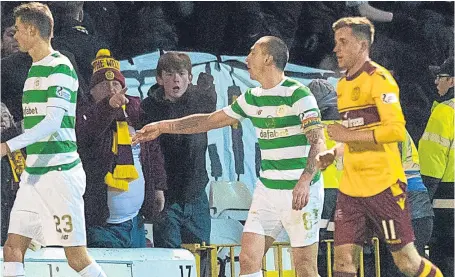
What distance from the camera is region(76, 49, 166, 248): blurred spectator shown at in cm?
778

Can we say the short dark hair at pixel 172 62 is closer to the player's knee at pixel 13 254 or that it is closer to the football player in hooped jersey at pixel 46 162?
the football player in hooped jersey at pixel 46 162

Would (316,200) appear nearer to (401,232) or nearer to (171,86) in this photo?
(401,232)

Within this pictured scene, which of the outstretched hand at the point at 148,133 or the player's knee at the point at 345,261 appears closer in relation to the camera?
the player's knee at the point at 345,261

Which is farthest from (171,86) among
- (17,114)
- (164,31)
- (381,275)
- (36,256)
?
(381,275)

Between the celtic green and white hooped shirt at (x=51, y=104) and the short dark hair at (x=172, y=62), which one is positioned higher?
the short dark hair at (x=172, y=62)

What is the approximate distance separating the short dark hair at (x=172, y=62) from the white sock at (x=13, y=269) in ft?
6.25

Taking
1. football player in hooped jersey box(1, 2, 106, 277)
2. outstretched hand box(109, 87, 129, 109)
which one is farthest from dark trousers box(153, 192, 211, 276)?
football player in hooped jersey box(1, 2, 106, 277)

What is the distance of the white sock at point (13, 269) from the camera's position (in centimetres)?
675

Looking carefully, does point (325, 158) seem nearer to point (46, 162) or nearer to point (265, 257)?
point (46, 162)

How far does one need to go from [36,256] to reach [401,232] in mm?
2261

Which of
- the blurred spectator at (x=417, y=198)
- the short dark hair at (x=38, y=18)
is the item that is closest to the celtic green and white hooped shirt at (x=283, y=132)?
the short dark hair at (x=38, y=18)

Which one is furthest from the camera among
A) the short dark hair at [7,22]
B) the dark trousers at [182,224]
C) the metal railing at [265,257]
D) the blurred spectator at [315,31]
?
the blurred spectator at [315,31]

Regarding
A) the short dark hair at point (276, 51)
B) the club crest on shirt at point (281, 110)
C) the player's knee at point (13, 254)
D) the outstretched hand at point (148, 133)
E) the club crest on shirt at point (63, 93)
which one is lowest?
the player's knee at point (13, 254)

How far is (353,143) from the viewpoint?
668 cm
